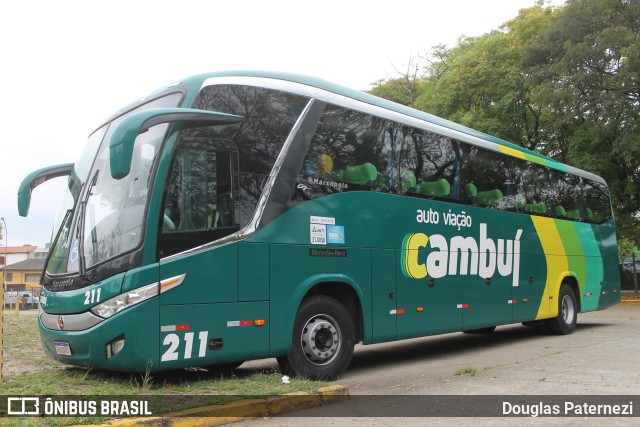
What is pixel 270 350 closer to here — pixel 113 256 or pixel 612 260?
pixel 113 256

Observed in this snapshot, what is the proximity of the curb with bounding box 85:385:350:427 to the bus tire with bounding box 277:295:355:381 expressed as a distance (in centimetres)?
100

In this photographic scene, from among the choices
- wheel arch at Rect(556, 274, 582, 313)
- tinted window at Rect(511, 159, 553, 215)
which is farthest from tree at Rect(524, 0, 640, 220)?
tinted window at Rect(511, 159, 553, 215)

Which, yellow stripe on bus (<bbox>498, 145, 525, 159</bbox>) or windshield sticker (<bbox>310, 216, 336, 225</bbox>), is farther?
yellow stripe on bus (<bbox>498, 145, 525, 159</bbox>)

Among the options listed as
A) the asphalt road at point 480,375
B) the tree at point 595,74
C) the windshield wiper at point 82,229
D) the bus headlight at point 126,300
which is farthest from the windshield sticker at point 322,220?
the tree at point 595,74

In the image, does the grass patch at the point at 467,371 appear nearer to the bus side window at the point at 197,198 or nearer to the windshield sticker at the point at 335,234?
the windshield sticker at the point at 335,234

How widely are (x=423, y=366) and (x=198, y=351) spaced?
4411 millimetres

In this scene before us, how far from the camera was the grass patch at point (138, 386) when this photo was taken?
18.4 ft

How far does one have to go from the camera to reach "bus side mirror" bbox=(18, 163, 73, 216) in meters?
8.37

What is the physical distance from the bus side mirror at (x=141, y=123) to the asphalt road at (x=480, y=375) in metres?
2.80

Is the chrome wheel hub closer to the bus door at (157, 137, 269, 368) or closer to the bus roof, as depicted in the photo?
the bus door at (157, 137, 269, 368)

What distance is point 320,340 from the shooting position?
7766 mm

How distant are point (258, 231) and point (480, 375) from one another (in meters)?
3.88

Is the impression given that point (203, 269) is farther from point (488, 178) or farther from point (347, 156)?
point (488, 178)

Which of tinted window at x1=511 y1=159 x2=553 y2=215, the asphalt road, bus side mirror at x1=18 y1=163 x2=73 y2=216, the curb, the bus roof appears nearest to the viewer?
the curb
